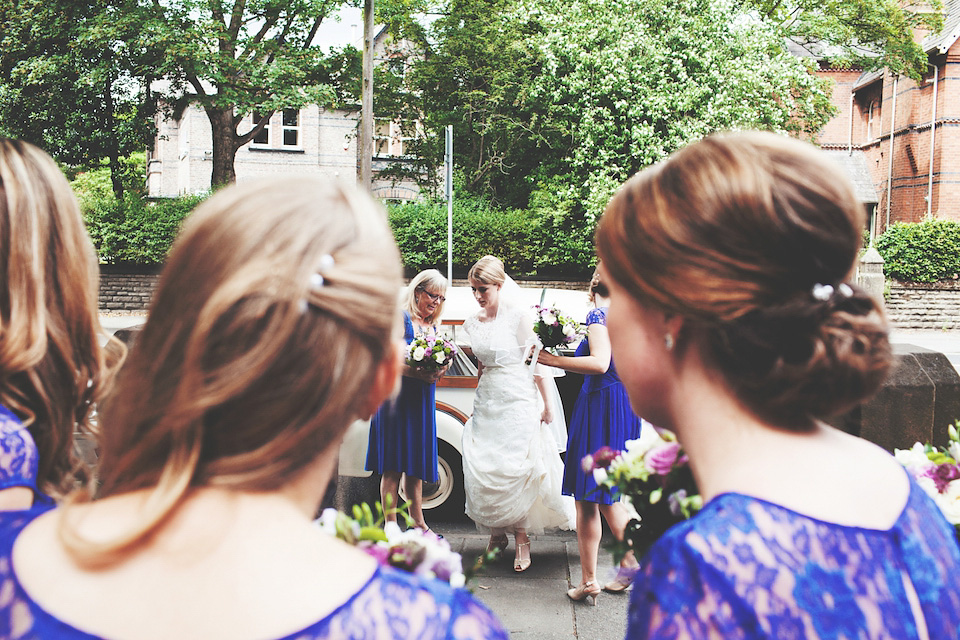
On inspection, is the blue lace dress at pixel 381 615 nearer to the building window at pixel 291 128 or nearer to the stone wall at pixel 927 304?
the stone wall at pixel 927 304

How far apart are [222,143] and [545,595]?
70.9 feet

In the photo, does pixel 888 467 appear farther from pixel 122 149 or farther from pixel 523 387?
pixel 122 149

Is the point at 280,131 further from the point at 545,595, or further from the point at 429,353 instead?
the point at 545,595

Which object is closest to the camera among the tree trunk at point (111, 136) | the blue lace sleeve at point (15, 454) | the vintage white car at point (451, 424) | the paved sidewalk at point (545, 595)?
the blue lace sleeve at point (15, 454)

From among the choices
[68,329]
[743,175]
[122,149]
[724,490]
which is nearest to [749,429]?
[724,490]

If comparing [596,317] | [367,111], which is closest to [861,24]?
[367,111]

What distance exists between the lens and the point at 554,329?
5445mm

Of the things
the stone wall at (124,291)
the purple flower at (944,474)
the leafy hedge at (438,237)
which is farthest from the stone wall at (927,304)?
the purple flower at (944,474)

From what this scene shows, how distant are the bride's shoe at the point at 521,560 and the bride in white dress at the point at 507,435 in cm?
10

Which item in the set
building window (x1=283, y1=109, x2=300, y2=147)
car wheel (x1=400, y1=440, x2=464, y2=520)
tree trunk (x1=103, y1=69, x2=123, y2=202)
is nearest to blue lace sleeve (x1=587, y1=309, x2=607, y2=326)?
car wheel (x1=400, y1=440, x2=464, y2=520)

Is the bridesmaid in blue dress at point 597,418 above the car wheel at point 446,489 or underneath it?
above

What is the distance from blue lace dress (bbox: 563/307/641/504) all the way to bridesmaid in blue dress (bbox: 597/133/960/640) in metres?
3.72

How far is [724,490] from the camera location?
1231 millimetres

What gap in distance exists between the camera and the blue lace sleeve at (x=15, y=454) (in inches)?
58.7
